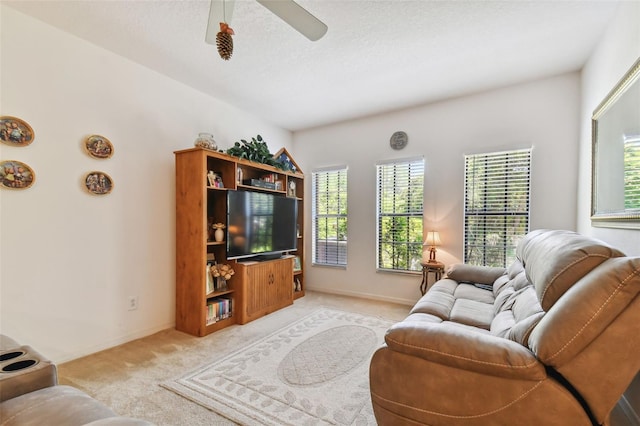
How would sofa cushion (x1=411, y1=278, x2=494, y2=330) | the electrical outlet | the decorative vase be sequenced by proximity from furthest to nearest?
the decorative vase → the electrical outlet → sofa cushion (x1=411, y1=278, x2=494, y2=330)

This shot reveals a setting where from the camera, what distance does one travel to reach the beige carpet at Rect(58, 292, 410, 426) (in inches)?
66.9

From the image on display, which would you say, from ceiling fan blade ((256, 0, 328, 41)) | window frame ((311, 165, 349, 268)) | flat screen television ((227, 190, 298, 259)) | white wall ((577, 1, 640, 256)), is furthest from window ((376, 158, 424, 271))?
ceiling fan blade ((256, 0, 328, 41))

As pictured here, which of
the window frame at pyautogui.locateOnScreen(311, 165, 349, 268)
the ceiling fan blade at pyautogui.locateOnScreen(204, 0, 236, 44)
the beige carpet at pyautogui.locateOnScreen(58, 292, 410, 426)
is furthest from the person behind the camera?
the window frame at pyautogui.locateOnScreen(311, 165, 349, 268)

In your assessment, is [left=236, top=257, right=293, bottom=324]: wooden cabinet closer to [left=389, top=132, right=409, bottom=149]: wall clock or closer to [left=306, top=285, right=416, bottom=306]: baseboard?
[left=306, top=285, right=416, bottom=306]: baseboard

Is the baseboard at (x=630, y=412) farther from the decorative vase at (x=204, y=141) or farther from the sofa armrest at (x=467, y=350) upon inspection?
the decorative vase at (x=204, y=141)

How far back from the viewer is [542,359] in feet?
3.44

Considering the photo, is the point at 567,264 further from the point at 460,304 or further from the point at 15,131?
the point at 15,131

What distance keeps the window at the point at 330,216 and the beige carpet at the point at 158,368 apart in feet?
4.21

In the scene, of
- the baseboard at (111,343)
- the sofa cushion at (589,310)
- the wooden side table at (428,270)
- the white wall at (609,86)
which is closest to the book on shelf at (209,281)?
the baseboard at (111,343)

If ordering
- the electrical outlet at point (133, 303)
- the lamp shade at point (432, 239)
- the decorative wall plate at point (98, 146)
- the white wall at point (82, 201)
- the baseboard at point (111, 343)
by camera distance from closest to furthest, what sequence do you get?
the white wall at point (82, 201) → the baseboard at point (111, 343) → the decorative wall plate at point (98, 146) → the electrical outlet at point (133, 303) → the lamp shade at point (432, 239)

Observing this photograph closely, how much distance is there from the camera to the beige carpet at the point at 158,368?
5.58 feet

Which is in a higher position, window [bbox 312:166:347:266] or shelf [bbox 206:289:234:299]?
window [bbox 312:166:347:266]

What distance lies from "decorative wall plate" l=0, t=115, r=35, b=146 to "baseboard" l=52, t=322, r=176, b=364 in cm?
172

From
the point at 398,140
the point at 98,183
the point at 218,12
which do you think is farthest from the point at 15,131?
the point at 398,140
